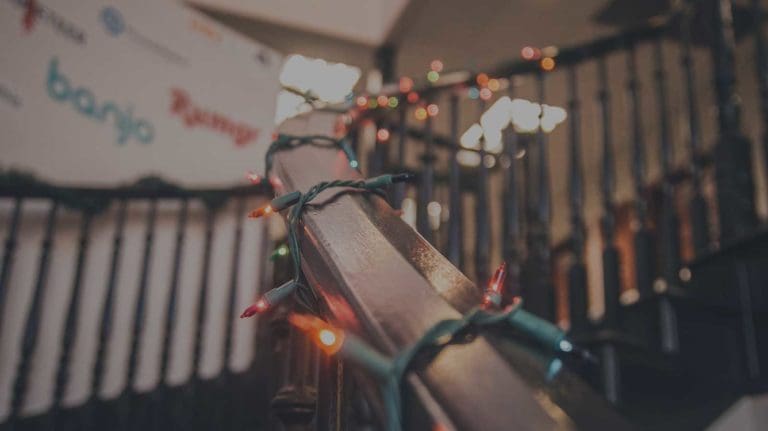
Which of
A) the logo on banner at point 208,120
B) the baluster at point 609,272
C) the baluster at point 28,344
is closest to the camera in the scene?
the baluster at point 609,272

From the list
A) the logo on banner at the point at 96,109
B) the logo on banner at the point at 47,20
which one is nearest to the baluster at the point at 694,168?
the logo on banner at the point at 96,109

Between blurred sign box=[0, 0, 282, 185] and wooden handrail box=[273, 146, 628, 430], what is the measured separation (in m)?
2.04

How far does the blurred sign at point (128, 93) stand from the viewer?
242 centimetres

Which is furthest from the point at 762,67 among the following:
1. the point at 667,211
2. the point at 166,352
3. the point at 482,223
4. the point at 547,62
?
the point at 166,352

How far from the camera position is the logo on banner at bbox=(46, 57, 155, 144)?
2.50 metres

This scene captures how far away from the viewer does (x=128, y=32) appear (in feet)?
9.11

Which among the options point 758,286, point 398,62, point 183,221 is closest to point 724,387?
point 758,286

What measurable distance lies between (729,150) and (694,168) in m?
0.11

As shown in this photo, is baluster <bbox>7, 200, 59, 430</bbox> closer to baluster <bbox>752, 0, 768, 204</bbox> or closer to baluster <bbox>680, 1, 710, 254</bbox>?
baluster <bbox>680, 1, 710, 254</bbox>

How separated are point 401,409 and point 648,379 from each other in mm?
1453

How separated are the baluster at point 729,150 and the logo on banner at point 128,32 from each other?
2137mm

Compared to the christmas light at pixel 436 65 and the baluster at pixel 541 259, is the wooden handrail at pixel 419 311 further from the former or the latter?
the christmas light at pixel 436 65

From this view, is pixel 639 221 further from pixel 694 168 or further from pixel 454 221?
pixel 454 221

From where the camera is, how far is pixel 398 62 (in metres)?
4.69
